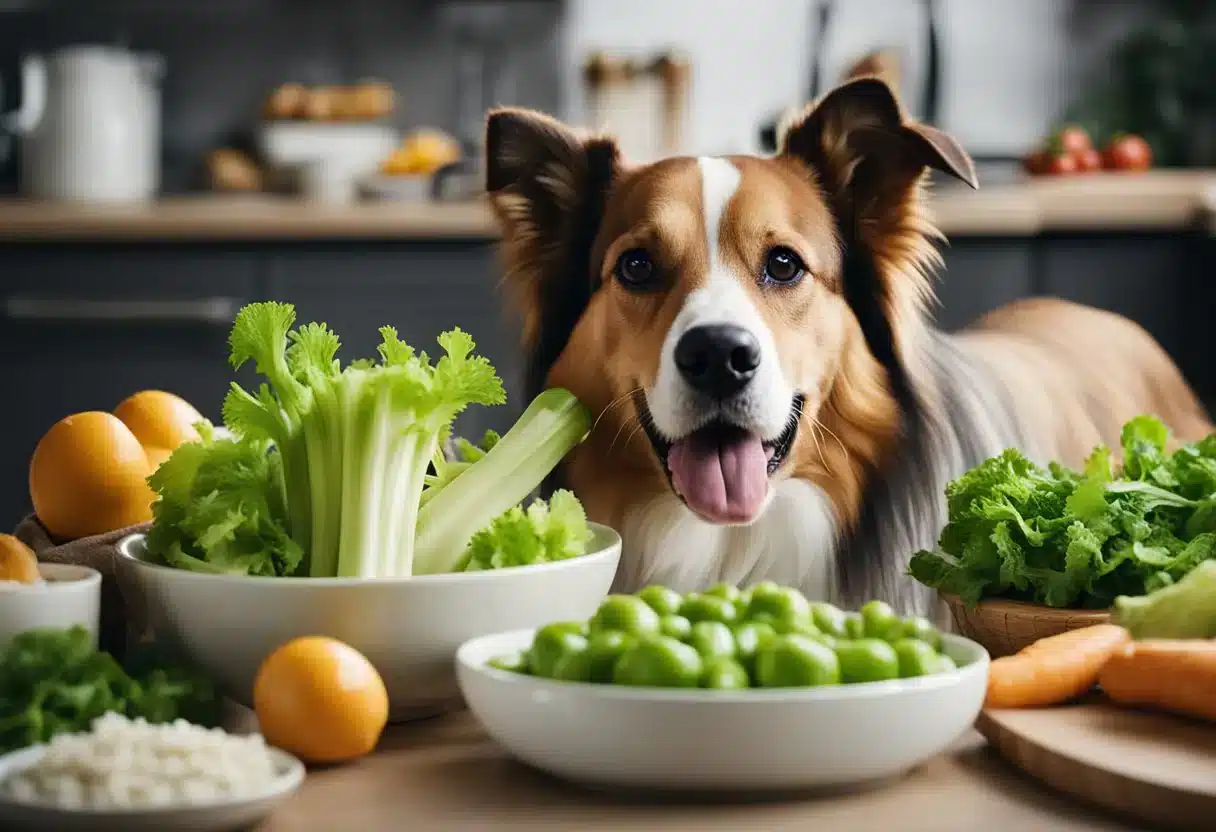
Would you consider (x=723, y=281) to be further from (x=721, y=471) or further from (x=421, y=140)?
(x=421, y=140)

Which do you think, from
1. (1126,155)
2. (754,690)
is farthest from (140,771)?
(1126,155)

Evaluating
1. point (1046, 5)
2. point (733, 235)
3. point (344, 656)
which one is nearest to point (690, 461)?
point (733, 235)

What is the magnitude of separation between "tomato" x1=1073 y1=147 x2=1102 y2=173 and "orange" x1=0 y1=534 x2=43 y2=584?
3.49 metres

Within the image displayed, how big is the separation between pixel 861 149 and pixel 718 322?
1.18 ft

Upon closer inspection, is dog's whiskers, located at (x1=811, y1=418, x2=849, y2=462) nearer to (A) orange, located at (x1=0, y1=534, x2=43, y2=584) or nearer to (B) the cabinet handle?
(A) orange, located at (x1=0, y1=534, x2=43, y2=584)

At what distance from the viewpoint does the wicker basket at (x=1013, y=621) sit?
47.2 inches

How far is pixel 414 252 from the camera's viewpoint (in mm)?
3670

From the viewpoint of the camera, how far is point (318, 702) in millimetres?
962

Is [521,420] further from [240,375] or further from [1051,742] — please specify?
[240,375]

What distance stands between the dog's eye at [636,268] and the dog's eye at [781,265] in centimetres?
14

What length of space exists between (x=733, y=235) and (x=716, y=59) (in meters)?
2.86

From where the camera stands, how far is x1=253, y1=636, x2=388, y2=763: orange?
962mm

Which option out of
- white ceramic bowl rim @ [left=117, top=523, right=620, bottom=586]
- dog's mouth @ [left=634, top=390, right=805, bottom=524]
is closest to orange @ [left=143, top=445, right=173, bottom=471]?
white ceramic bowl rim @ [left=117, top=523, right=620, bottom=586]

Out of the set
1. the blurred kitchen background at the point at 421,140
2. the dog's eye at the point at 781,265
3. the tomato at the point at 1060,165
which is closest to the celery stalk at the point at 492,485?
the dog's eye at the point at 781,265
